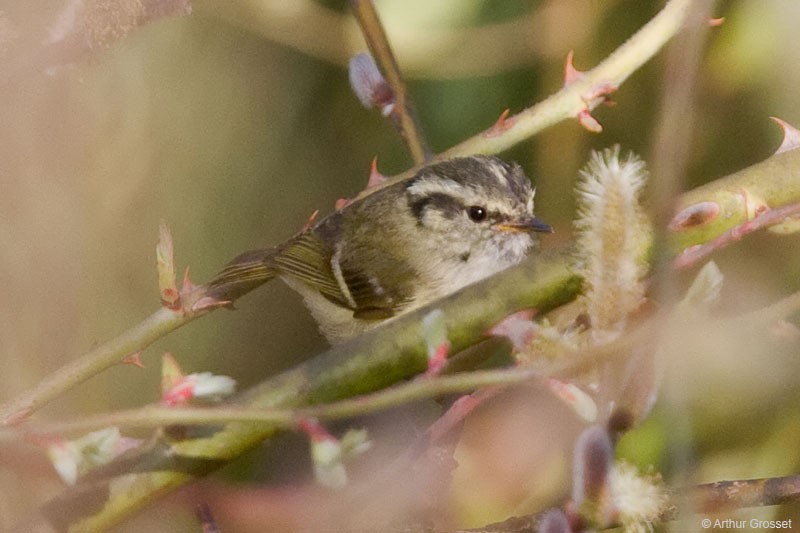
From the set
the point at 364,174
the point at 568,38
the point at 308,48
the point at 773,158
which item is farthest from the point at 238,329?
the point at 773,158

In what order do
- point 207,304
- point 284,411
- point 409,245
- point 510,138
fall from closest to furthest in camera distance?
point 284,411 < point 207,304 < point 510,138 < point 409,245

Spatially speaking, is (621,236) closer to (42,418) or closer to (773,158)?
(773,158)

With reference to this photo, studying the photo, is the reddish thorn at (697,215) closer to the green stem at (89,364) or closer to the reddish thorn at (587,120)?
the reddish thorn at (587,120)

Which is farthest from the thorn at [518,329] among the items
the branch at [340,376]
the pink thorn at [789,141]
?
the pink thorn at [789,141]

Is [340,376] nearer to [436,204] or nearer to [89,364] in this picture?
[89,364]

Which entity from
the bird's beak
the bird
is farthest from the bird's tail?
the bird's beak

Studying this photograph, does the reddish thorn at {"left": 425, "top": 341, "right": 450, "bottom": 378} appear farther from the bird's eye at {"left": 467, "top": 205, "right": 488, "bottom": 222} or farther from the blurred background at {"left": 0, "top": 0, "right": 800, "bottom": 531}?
the bird's eye at {"left": 467, "top": 205, "right": 488, "bottom": 222}

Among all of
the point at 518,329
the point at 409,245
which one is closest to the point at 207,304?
the point at 518,329

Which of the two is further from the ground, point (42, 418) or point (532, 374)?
Result: point (42, 418)
